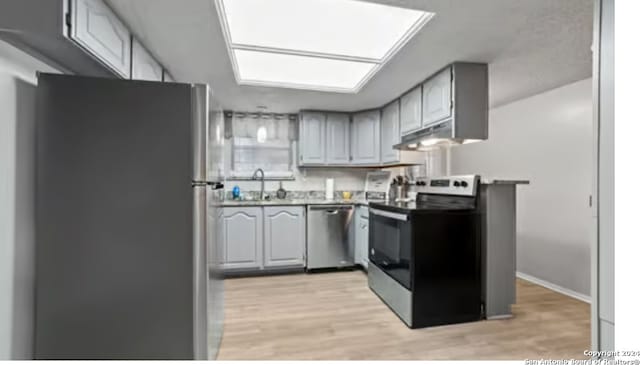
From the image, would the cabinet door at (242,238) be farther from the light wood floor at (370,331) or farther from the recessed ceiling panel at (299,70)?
the recessed ceiling panel at (299,70)

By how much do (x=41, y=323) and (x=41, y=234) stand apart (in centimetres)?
42

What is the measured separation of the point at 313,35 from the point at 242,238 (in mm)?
2382

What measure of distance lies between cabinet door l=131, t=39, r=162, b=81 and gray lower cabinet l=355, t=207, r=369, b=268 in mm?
2462

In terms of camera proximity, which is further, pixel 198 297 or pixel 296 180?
pixel 296 180

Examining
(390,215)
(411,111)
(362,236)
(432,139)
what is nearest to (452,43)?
(432,139)

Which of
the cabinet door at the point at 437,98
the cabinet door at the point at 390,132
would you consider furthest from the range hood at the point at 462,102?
the cabinet door at the point at 390,132

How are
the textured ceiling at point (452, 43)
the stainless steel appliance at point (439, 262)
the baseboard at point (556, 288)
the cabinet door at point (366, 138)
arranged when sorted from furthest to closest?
the cabinet door at point (366, 138), the baseboard at point (556, 288), the stainless steel appliance at point (439, 262), the textured ceiling at point (452, 43)

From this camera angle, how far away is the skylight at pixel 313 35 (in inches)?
68.4

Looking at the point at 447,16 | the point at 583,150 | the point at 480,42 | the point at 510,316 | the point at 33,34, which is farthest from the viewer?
the point at 583,150

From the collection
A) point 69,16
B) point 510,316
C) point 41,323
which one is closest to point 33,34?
point 69,16

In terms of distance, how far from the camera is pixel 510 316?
2.39 meters

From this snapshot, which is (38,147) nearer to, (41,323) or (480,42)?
(41,323)

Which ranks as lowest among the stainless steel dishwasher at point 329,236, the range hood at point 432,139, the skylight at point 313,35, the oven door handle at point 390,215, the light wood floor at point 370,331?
the light wood floor at point 370,331

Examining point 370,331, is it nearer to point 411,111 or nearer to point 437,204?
point 437,204
